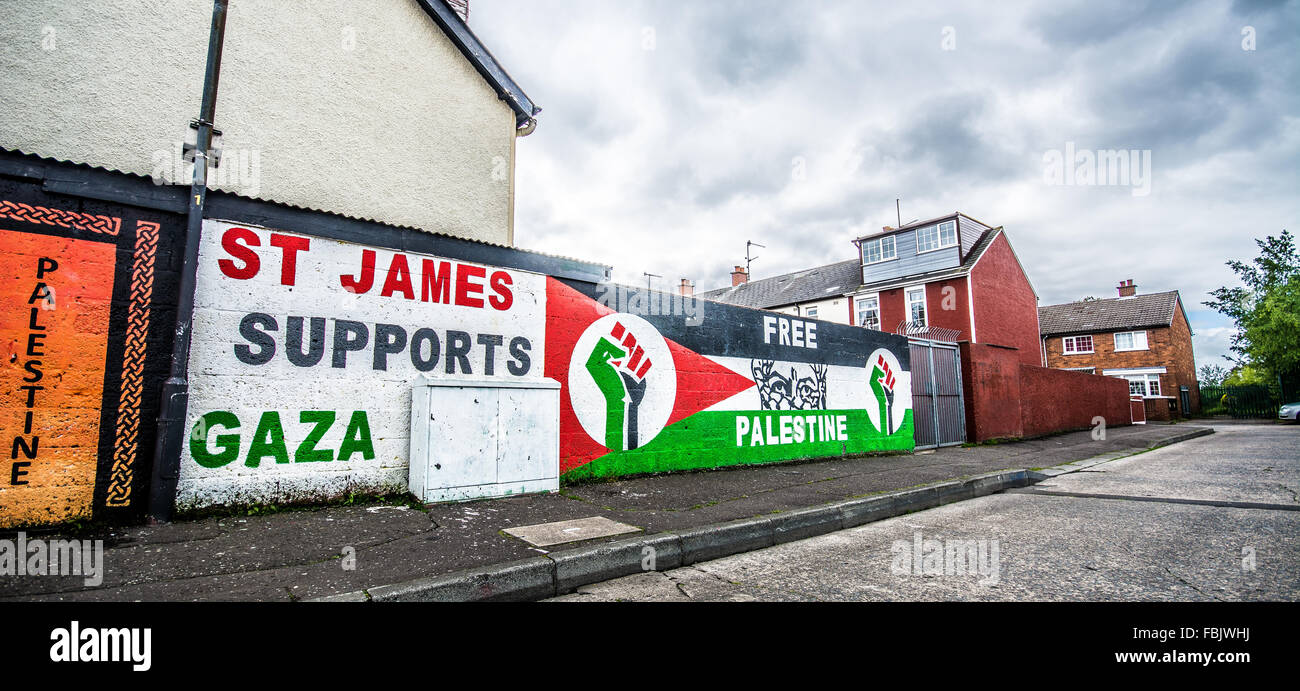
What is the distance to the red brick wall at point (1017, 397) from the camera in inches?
510

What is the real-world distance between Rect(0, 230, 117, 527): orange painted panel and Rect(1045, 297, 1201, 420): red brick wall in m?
40.0

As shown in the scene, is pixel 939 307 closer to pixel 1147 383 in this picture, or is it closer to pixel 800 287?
pixel 800 287

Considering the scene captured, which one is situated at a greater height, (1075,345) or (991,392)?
(1075,345)

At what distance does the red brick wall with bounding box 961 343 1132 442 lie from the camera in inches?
510

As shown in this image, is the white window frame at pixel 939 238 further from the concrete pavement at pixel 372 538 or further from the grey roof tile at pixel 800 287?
the concrete pavement at pixel 372 538

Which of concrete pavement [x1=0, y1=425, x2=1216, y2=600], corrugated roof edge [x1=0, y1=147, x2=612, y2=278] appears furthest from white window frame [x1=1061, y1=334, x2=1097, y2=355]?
corrugated roof edge [x1=0, y1=147, x2=612, y2=278]

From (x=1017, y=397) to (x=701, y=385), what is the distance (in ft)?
36.6

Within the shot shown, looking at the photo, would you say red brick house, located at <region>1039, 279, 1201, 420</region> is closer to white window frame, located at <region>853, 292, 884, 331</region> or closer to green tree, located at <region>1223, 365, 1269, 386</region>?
green tree, located at <region>1223, 365, 1269, 386</region>

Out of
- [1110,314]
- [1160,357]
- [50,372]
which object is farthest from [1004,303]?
[50,372]

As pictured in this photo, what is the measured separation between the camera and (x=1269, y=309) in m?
27.8

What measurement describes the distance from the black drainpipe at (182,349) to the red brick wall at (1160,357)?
39443mm
